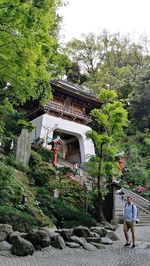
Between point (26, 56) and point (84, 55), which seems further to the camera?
point (84, 55)

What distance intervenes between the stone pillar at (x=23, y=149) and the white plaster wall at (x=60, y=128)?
30.5 feet

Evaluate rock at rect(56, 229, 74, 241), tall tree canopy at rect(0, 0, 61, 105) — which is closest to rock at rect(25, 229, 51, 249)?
rock at rect(56, 229, 74, 241)

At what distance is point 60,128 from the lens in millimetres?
31547

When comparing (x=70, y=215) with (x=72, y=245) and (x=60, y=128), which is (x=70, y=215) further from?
(x=60, y=128)

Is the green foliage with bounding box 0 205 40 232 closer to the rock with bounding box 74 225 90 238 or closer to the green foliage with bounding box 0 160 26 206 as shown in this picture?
the green foliage with bounding box 0 160 26 206

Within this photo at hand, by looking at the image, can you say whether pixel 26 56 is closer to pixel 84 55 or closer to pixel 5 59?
pixel 5 59

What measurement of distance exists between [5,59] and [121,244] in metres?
7.32

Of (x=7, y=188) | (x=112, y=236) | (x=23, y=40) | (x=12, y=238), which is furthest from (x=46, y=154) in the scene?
(x=23, y=40)

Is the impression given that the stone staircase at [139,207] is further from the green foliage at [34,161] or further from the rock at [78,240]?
the rock at [78,240]

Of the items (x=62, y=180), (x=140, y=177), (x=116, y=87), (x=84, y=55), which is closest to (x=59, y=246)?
(x=62, y=180)

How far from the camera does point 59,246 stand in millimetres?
9141

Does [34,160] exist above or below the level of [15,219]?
above

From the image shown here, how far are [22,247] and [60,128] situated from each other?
78.2ft

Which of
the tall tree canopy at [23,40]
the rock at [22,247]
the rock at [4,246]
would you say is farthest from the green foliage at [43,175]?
the rock at [22,247]
